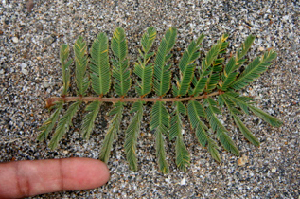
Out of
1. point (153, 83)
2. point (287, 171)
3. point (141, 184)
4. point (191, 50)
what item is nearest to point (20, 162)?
point (141, 184)

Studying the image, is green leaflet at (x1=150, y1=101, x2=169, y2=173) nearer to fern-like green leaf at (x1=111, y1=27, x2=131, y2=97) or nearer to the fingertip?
fern-like green leaf at (x1=111, y1=27, x2=131, y2=97)

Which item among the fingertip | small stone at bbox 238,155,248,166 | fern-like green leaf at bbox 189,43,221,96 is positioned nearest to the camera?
fern-like green leaf at bbox 189,43,221,96

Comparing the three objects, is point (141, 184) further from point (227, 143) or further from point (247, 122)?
point (247, 122)

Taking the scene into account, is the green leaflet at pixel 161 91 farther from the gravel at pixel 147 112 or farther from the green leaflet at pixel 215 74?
the gravel at pixel 147 112

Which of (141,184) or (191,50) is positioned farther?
(141,184)

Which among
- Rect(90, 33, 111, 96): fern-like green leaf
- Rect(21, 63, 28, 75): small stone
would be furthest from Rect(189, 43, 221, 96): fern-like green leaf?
Rect(21, 63, 28, 75): small stone

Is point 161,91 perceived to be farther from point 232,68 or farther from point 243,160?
point 243,160
